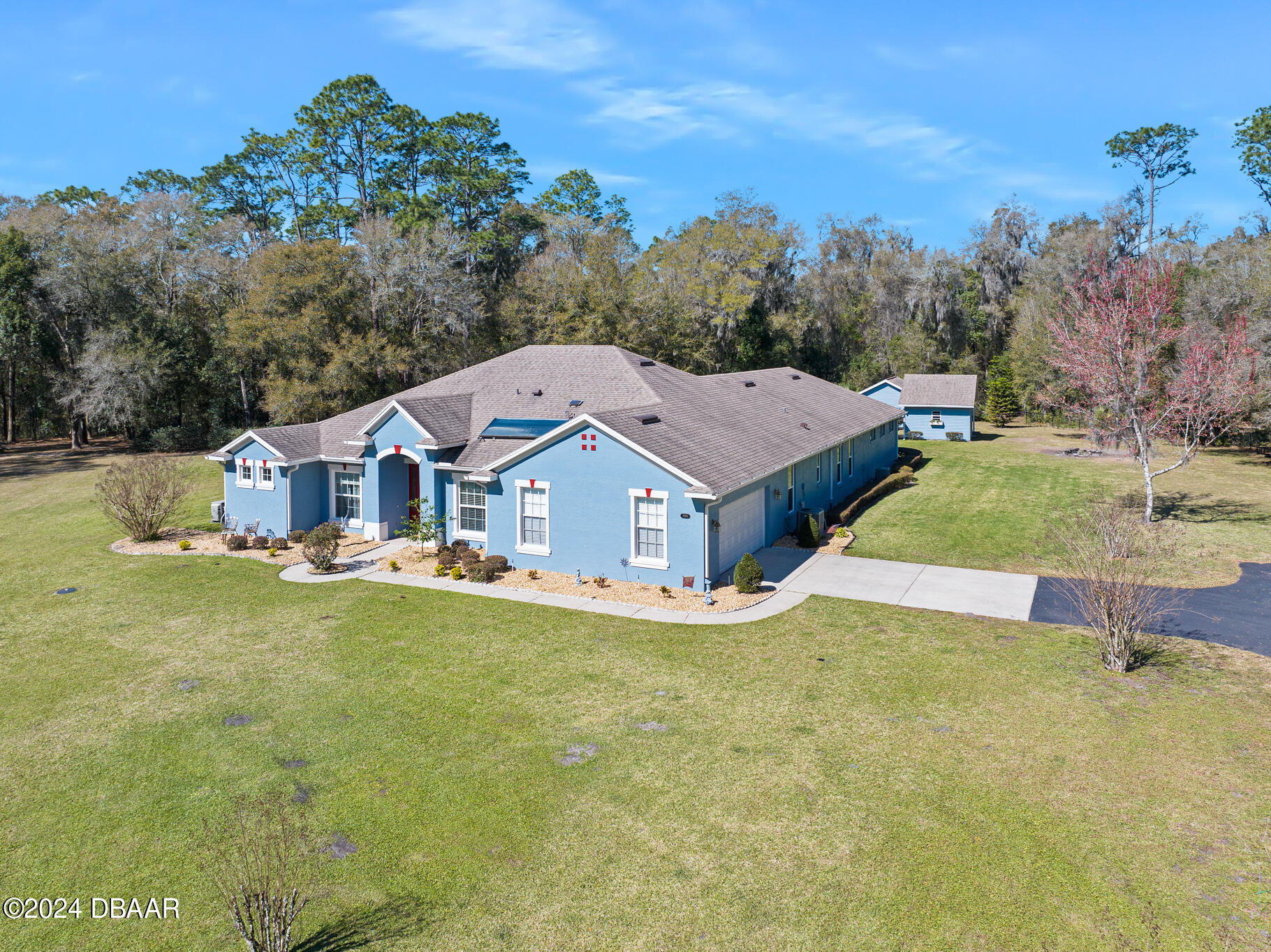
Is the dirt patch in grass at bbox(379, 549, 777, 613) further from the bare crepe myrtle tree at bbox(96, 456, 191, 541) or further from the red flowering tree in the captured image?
the red flowering tree

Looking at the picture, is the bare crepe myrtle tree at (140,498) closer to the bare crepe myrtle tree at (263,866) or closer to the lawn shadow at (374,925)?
the bare crepe myrtle tree at (263,866)

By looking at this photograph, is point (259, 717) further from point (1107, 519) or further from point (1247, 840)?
point (1107, 519)

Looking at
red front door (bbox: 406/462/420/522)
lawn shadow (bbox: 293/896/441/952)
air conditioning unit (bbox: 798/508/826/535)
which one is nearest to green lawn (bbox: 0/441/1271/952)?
lawn shadow (bbox: 293/896/441/952)

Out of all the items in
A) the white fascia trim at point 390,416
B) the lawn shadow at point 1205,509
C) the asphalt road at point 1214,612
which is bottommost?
the asphalt road at point 1214,612

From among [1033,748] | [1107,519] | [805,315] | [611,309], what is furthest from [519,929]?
[805,315]

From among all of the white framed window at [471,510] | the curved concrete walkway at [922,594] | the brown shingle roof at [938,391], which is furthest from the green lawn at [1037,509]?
the white framed window at [471,510]

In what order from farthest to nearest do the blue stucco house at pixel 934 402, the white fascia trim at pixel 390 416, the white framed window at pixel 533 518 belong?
the blue stucco house at pixel 934 402 < the white fascia trim at pixel 390 416 < the white framed window at pixel 533 518

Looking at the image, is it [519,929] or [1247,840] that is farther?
[1247,840]


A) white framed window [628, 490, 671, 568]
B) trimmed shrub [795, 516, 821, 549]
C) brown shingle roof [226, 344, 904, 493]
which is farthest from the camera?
trimmed shrub [795, 516, 821, 549]
